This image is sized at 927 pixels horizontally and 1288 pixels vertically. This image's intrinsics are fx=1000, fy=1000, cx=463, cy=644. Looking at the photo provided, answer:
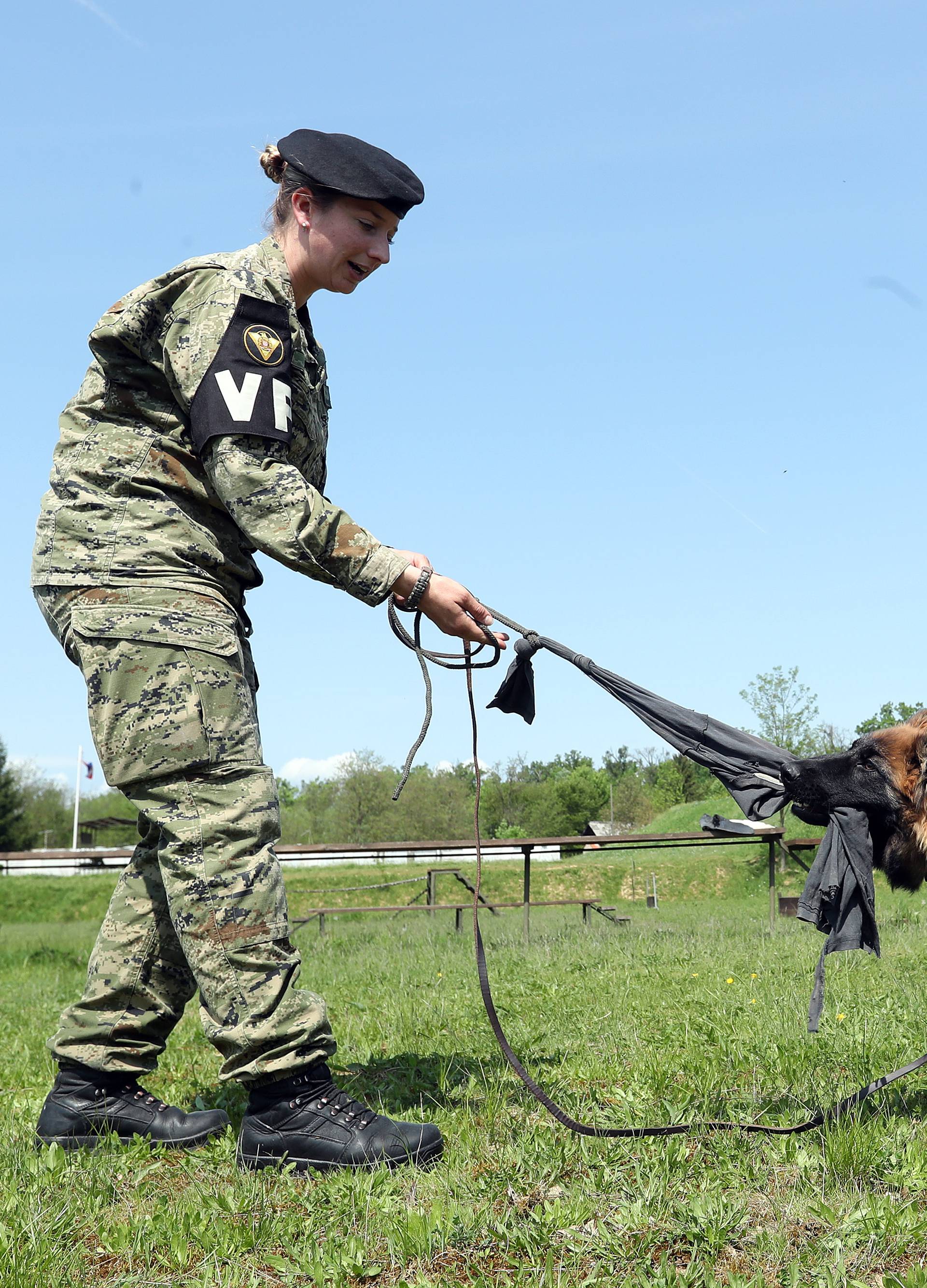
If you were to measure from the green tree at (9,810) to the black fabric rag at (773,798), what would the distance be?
192 ft

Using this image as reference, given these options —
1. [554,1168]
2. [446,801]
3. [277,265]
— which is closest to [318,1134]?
[554,1168]

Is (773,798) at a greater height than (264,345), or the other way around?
(264,345)

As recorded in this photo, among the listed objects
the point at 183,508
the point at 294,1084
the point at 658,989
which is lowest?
the point at 658,989

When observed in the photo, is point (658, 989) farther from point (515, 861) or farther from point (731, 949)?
point (515, 861)

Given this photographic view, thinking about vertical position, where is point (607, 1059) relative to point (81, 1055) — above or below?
below

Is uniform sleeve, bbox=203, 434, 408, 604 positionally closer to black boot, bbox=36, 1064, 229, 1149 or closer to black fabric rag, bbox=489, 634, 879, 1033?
black fabric rag, bbox=489, 634, 879, 1033

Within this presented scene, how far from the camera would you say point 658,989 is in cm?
548

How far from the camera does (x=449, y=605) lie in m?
2.86

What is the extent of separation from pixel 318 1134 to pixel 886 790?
1.97 meters

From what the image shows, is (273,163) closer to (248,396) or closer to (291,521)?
(248,396)

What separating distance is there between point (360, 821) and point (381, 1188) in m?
53.8

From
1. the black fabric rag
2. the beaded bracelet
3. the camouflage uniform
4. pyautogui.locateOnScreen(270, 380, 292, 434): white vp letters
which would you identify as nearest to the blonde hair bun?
the camouflage uniform

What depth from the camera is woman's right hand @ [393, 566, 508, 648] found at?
283 cm

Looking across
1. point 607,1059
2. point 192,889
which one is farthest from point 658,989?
point 192,889
